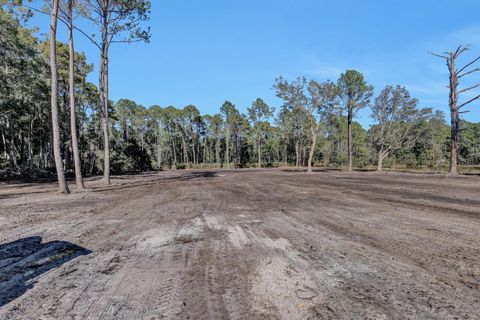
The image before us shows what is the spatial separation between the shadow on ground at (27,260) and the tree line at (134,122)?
8236 mm

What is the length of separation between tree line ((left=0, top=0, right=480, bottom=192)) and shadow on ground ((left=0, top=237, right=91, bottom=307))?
27.0 ft

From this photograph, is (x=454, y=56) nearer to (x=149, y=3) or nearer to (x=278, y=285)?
(x=149, y=3)

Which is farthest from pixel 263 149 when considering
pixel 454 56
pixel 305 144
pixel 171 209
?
pixel 171 209

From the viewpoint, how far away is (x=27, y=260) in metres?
3.60

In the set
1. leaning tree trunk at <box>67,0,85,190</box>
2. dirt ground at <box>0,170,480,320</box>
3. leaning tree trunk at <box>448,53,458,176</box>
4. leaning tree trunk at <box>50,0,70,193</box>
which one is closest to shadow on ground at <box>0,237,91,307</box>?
dirt ground at <box>0,170,480,320</box>

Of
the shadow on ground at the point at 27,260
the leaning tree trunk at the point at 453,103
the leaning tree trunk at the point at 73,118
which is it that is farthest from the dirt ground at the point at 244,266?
the leaning tree trunk at the point at 453,103

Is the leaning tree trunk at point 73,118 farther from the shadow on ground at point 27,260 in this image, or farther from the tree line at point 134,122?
the shadow on ground at point 27,260

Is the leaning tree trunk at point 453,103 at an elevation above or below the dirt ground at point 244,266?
above

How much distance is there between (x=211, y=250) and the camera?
12.6 feet

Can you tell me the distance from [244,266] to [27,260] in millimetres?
2880

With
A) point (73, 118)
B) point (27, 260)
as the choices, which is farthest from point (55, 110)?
point (27, 260)

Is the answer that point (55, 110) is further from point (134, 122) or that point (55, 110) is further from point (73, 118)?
point (134, 122)

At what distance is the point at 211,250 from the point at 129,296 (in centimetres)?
142

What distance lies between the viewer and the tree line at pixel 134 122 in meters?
16.8
